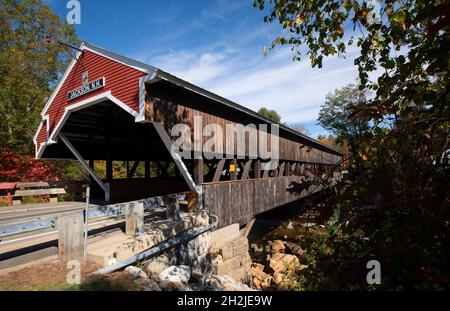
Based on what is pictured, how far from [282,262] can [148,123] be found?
317 inches

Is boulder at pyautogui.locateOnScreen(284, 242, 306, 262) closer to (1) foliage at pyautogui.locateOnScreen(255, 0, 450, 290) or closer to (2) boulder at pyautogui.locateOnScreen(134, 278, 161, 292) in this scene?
(2) boulder at pyautogui.locateOnScreen(134, 278, 161, 292)

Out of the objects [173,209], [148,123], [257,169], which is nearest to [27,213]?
[148,123]

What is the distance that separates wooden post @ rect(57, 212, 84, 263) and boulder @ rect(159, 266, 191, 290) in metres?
1.39

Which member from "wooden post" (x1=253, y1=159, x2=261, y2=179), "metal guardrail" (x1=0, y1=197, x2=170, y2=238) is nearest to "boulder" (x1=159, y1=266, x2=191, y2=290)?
"metal guardrail" (x1=0, y1=197, x2=170, y2=238)

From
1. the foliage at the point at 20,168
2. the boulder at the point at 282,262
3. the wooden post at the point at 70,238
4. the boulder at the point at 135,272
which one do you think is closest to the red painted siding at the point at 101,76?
the wooden post at the point at 70,238

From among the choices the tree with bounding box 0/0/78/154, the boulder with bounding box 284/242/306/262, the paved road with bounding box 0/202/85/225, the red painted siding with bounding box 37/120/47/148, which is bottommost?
the boulder with bounding box 284/242/306/262

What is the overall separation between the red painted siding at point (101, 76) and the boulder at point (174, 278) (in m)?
4.22

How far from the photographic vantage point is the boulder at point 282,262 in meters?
11.5

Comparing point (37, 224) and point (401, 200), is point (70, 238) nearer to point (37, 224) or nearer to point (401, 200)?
point (37, 224)

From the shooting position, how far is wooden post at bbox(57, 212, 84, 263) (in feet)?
14.8

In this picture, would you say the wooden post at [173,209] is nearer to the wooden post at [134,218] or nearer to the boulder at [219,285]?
the wooden post at [134,218]
